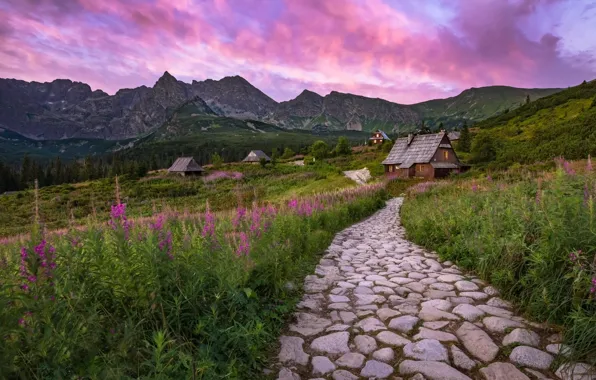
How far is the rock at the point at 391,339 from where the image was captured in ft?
11.7

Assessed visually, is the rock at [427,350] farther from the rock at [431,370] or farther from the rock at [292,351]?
the rock at [292,351]

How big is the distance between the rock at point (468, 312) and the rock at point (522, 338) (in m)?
0.51

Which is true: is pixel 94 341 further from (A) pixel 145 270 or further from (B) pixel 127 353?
(A) pixel 145 270

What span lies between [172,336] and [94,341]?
0.72 meters

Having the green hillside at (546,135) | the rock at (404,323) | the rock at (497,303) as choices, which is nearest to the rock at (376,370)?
the rock at (404,323)

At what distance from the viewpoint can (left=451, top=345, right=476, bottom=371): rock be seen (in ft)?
10.2

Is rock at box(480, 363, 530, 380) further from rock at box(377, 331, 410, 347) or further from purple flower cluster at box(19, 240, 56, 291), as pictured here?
purple flower cluster at box(19, 240, 56, 291)

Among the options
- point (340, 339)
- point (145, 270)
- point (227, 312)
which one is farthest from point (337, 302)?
point (145, 270)

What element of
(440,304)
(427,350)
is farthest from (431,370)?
(440,304)

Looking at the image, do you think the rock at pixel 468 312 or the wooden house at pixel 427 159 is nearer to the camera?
the rock at pixel 468 312

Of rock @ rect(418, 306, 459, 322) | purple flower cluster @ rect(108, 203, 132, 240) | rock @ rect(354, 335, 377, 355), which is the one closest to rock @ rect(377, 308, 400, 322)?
rock @ rect(418, 306, 459, 322)

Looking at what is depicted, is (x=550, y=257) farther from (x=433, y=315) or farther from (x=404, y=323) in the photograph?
(x=404, y=323)

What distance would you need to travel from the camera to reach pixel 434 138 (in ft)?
131

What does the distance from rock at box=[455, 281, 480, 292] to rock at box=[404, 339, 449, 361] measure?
6.25 feet
